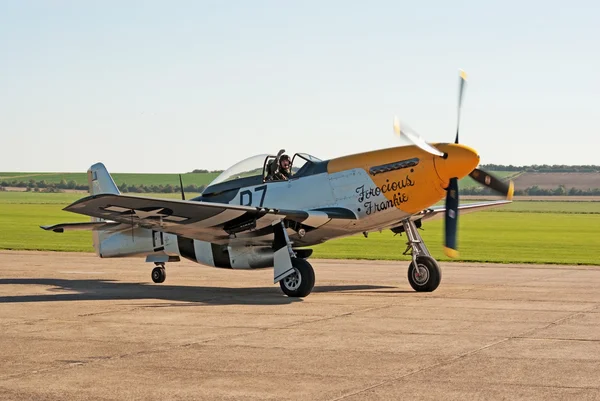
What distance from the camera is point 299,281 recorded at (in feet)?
51.0

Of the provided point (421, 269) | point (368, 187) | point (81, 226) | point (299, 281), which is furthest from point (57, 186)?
point (299, 281)

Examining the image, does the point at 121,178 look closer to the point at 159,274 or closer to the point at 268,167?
the point at 159,274

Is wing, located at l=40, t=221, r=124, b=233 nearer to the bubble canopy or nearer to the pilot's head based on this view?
the bubble canopy

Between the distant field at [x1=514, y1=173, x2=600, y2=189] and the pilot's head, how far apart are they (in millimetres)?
123537

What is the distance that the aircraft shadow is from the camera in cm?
1538

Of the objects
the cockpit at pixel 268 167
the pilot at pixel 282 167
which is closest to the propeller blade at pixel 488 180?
the cockpit at pixel 268 167

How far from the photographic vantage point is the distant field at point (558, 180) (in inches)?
5477

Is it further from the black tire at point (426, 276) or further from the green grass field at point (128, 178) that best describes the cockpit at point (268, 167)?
the green grass field at point (128, 178)

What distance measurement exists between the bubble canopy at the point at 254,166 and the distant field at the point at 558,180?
123165mm

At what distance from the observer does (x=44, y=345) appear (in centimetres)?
1005

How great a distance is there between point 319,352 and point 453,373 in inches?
67.4

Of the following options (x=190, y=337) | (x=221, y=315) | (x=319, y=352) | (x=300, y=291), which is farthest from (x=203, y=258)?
(x=319, y=352)

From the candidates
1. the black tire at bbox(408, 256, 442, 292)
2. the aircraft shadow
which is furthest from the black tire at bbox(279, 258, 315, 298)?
the black tire at bbox(408, 256, 442, 292)

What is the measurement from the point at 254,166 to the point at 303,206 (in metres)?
1.48
